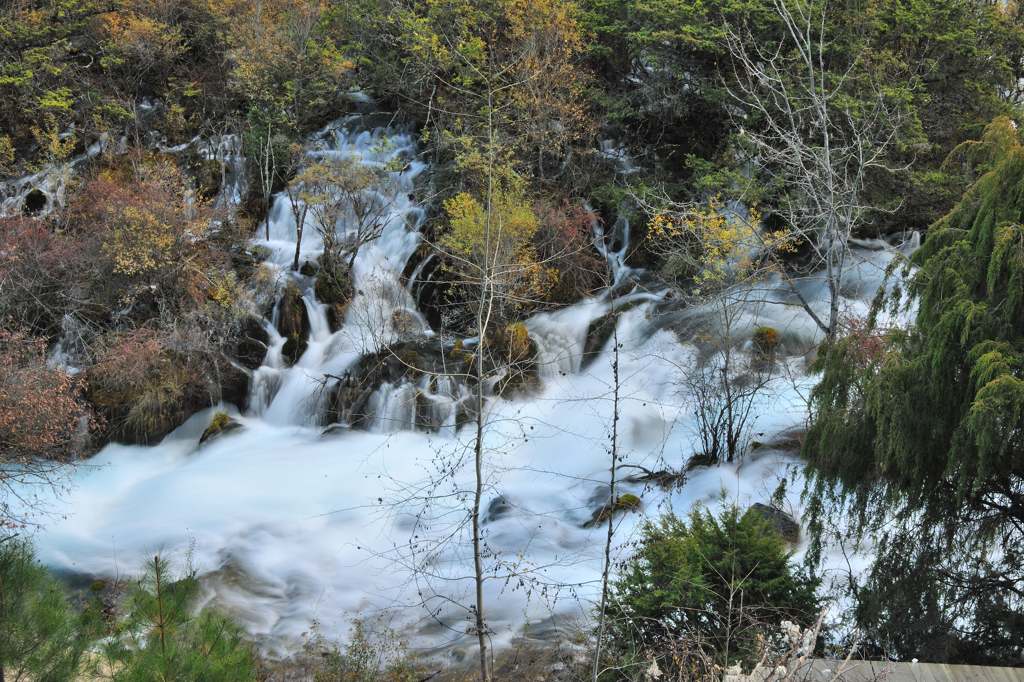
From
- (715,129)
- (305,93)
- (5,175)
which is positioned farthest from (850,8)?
(5,175)

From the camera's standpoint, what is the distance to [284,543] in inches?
457

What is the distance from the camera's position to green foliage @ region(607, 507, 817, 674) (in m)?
6.46

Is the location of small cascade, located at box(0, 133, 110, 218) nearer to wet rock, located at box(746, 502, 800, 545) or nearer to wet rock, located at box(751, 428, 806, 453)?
wet rock, located at box(751, 428, 806, 453)

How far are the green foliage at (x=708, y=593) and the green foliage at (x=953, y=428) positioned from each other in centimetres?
139

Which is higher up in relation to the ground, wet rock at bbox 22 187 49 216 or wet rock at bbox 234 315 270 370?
wet rock at bbox 22 187 49 216

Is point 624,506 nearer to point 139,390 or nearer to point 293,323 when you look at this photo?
point 293,323

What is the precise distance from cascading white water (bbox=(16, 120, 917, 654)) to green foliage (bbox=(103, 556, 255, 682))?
3556 millimetres

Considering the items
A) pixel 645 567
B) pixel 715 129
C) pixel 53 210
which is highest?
pixel 715 129

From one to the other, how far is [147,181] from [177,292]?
2603 millimetres

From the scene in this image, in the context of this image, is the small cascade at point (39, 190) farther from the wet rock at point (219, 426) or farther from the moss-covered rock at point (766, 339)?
the moss-covered rock at point (766, 339)

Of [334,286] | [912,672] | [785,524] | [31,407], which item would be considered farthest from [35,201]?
[912,672]

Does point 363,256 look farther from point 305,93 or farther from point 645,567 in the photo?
point 645,567

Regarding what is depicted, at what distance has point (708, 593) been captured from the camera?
6523 millimetres

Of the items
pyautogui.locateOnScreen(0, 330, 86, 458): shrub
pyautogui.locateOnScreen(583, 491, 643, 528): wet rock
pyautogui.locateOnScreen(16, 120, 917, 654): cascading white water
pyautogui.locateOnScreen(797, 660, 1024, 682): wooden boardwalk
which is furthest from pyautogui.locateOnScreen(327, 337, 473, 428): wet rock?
pyautogui.locateOnScreen(797, 660, 1024, 682): wooden boardwalk
